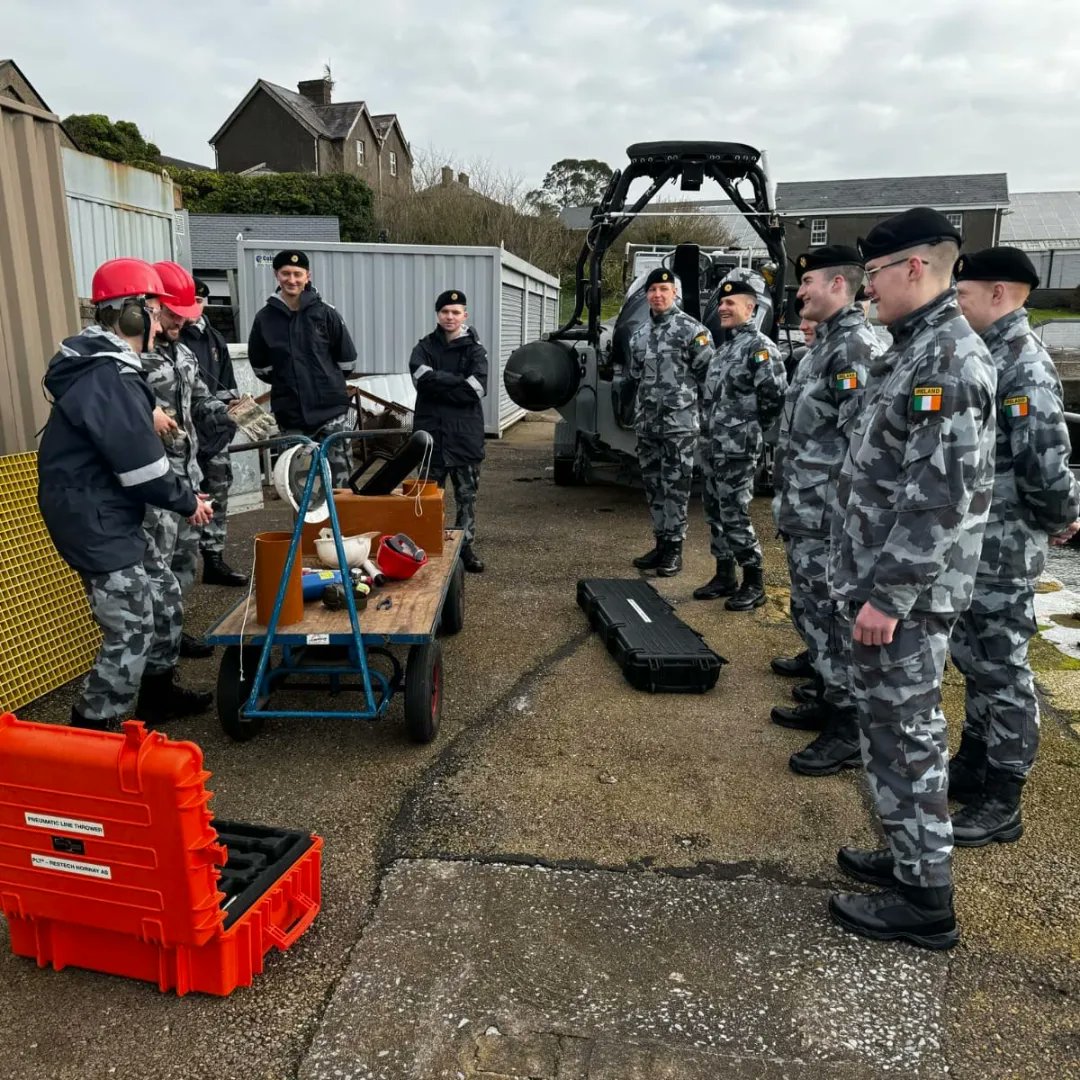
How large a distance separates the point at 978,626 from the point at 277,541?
257cm

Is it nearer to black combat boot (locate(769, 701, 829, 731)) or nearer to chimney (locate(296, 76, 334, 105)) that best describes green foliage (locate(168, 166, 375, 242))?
chimney (locate(296, 76, 334, 105))

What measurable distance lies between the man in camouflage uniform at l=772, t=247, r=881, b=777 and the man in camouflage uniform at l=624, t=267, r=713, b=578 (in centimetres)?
211

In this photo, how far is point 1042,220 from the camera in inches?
2063

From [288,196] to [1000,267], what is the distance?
75.6ft

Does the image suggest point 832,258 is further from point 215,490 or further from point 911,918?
point 215,490

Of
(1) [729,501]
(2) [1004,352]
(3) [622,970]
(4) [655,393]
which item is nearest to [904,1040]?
Answer: (3) [622,970]

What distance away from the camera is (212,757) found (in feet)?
11.7

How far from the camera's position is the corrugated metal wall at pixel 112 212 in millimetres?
8039

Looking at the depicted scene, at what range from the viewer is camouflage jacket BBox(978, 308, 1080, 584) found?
2891mm

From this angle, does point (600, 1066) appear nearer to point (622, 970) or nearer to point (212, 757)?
point (622, 970)

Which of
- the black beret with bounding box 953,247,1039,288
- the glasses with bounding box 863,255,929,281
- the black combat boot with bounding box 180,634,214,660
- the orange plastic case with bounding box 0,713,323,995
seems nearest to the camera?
the orange plastic case with bounding box 0,713,323,995

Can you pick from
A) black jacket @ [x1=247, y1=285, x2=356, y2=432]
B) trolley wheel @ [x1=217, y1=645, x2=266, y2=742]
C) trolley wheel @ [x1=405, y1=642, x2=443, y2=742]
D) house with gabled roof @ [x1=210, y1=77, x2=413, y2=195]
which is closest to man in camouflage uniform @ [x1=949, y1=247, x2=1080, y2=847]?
Result: trolley wheel @ [x1=405, y1=642, x2=443, y2=742]

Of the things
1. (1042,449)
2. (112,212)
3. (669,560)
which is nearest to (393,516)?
(669,560)

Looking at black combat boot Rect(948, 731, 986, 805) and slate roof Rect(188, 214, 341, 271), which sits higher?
slate roof Rect(188, 214, 341, 271)
